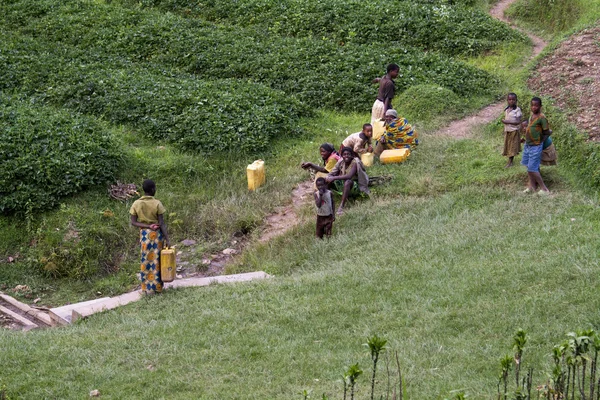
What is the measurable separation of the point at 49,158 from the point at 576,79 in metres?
8.75

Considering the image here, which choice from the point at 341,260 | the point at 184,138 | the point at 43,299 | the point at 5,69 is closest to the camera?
the point at 341,260

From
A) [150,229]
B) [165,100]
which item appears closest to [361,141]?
[150,229]

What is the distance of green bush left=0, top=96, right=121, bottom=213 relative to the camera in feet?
41.5

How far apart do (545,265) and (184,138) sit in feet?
24.8

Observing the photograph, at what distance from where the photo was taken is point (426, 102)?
14.9m

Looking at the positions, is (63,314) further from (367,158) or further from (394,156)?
(394,156)

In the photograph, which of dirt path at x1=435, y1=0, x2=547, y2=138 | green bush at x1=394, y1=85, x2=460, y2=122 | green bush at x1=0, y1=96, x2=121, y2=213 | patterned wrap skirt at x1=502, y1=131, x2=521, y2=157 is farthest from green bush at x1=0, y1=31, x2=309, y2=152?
patterned wrap skirt at x1=502, y1=131, x2=521, y2=157

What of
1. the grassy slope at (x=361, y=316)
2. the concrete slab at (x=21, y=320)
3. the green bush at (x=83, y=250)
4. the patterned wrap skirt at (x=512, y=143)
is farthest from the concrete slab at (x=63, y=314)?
the patterned wrap skirt at (x=512, y=143)

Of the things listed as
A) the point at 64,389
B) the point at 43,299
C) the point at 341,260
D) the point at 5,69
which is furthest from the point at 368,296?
the point at 5,69

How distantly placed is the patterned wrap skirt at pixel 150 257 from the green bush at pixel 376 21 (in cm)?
974

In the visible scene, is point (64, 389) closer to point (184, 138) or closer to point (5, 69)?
point (184, 138)

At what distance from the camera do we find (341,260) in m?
10.3

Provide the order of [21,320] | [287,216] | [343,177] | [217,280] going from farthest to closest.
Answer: [287,216] → [343,177] → [21,320] → [217,280]

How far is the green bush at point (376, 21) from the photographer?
17.8 meters
